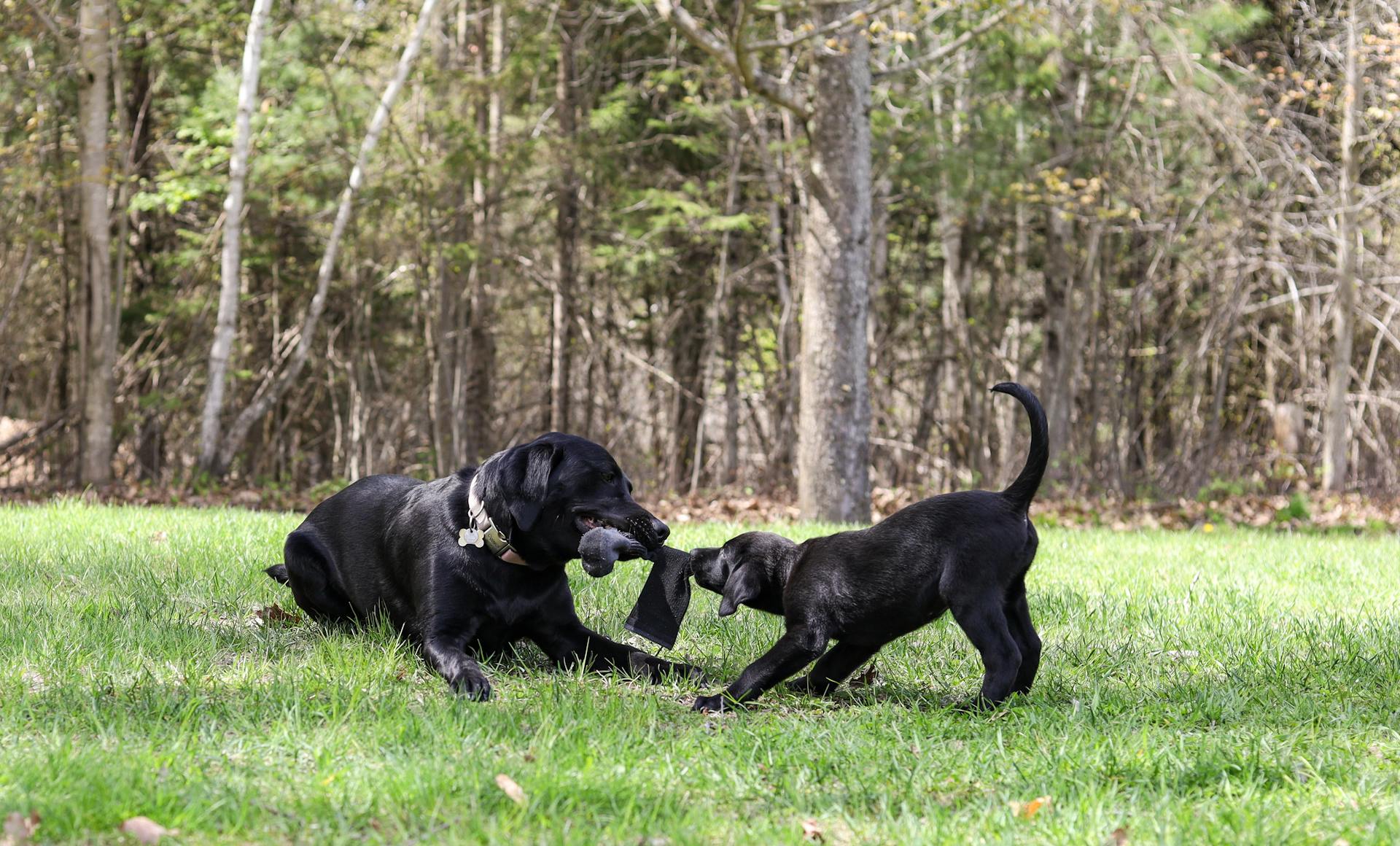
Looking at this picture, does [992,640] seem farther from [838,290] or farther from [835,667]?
[838,290]

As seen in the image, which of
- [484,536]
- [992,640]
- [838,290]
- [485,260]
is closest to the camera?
[992,640]

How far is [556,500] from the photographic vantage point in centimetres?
419

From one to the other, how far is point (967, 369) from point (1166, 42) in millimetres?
4522

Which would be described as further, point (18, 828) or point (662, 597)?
point (662, 597)

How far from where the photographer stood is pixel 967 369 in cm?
1570

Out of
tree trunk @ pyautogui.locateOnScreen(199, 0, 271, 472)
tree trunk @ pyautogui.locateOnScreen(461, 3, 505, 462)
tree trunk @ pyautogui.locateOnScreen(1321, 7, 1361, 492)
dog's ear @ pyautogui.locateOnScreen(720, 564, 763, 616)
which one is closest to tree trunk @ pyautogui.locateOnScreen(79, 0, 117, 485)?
tree trunk @ pyautogui.locateOnScreen(199, 0, 271, 472)

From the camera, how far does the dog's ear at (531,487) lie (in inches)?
162

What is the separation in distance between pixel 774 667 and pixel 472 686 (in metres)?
0.96

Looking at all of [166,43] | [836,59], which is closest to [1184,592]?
[836,59]

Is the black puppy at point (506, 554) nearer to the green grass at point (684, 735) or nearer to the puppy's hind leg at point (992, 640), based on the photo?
the green grass at point (684, 735)

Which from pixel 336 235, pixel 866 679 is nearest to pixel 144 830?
pixel 866 679

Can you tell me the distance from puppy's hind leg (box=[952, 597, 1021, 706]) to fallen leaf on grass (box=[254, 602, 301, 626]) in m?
2.80

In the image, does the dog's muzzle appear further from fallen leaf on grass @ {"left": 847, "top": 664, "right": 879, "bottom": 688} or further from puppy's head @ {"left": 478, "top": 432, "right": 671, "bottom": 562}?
fallen leaf on grass @ {"left": 847, "top": 664, "right": 879, "bottom": 688}

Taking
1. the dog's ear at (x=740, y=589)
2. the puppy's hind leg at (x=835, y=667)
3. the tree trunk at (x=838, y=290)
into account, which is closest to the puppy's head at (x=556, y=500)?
the dog's ear at (x=740, y=589)
